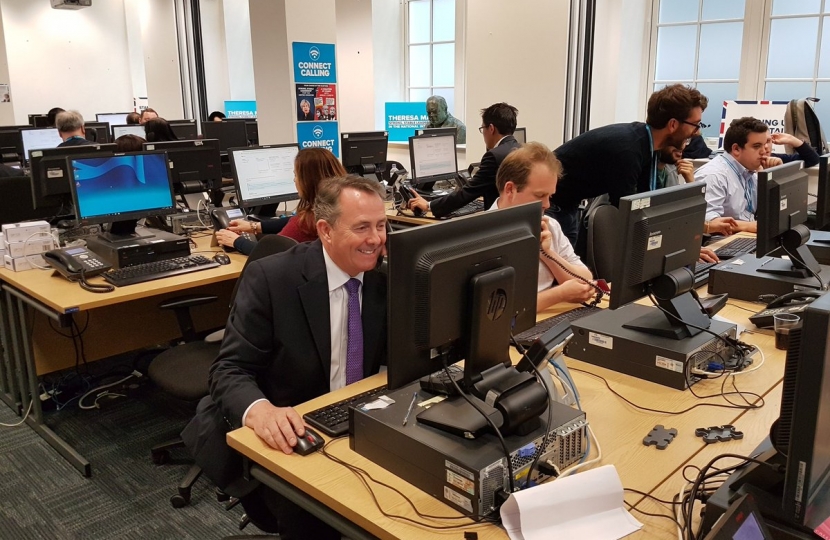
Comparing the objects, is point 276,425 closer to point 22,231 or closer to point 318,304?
point 318,304

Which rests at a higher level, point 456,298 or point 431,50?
point 431,50

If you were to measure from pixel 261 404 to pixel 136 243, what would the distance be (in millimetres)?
1856

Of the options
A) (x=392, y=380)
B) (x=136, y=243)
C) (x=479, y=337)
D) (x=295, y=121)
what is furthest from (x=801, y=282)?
(x=295, y=121)

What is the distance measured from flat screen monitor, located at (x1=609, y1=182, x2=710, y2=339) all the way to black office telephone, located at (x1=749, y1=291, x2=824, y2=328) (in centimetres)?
38

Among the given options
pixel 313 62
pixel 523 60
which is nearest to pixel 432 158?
pixel 313 62

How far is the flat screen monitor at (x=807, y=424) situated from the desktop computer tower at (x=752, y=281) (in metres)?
1.60

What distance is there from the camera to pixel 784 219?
2434 mm

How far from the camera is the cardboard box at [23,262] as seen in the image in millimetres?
3141

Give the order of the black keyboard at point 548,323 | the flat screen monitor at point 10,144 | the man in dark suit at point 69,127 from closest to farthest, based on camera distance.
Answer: the black keyboard at point 548,323, the man in dark suit at point 69,127, the flat screen monitor at point 10,144

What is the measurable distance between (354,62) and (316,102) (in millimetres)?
2631

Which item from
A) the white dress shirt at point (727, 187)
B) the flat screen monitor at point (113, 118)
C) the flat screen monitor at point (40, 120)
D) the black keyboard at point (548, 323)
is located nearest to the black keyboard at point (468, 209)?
the white dress shirt at point (727, 187)

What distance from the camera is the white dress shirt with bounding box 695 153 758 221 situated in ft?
12.9

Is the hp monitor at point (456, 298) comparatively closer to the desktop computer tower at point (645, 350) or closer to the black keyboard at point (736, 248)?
the desktop computer tower at point (645, 350)

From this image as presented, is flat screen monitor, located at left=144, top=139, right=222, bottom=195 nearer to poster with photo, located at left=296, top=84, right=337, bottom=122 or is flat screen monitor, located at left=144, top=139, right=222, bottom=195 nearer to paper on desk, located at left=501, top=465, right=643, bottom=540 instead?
poster with photo, located at left=296, top=84, right=337, bottom=122
